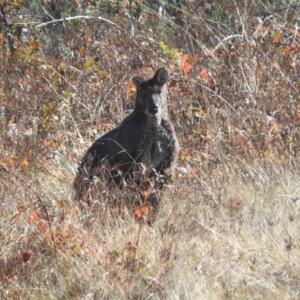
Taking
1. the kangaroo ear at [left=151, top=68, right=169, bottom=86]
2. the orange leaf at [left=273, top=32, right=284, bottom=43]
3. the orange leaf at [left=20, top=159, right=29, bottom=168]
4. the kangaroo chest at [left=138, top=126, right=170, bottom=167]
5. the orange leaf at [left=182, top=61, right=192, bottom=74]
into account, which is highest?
the orange leaf at [left=273, top=32, right=284, bottom=43]

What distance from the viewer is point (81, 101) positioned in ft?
33.4

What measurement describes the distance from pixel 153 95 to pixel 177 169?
85cm

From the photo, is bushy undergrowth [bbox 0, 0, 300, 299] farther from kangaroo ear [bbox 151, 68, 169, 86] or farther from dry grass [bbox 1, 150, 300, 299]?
kangaroo ear [bbox 151, 68, 169, 86]

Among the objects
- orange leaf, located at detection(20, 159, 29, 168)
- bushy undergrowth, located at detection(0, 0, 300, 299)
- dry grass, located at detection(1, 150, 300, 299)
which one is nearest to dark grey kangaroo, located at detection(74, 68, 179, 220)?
bushy undergrowth, located at detection(0, 0, 300, 299)

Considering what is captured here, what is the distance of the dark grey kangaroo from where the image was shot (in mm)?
8219

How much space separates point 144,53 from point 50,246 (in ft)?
16.0

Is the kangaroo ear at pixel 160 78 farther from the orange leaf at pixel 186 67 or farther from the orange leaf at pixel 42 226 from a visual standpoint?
the orange leaf at pixel 42 226

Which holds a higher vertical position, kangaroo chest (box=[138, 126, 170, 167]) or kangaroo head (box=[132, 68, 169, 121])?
kangaroo head (box=[132, 68, 169, 121])

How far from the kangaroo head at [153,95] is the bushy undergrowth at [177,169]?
62 centimetres

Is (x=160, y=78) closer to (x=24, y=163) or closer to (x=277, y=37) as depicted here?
(x=24, y=163)

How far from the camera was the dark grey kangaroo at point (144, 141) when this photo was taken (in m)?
8.22

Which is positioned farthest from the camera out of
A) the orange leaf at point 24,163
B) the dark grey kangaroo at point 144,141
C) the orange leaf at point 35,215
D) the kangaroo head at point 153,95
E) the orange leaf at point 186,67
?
the orange leaf at point 186,67

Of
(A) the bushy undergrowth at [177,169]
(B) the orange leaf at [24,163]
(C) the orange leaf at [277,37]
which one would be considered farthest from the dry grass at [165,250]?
(C) the orange leaf at [277,37]

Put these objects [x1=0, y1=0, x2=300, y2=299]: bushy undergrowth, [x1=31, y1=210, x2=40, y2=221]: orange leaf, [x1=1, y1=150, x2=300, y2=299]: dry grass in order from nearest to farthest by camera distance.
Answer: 1. [x1=1, y1=150, x2=300, y2=299]: dry grass
2. [x1=0, y1=0, x2=300, y2=299]: bushy undergrowth
3. [x1=31, y1=210, x2=40, y2=221]: orange leaf
